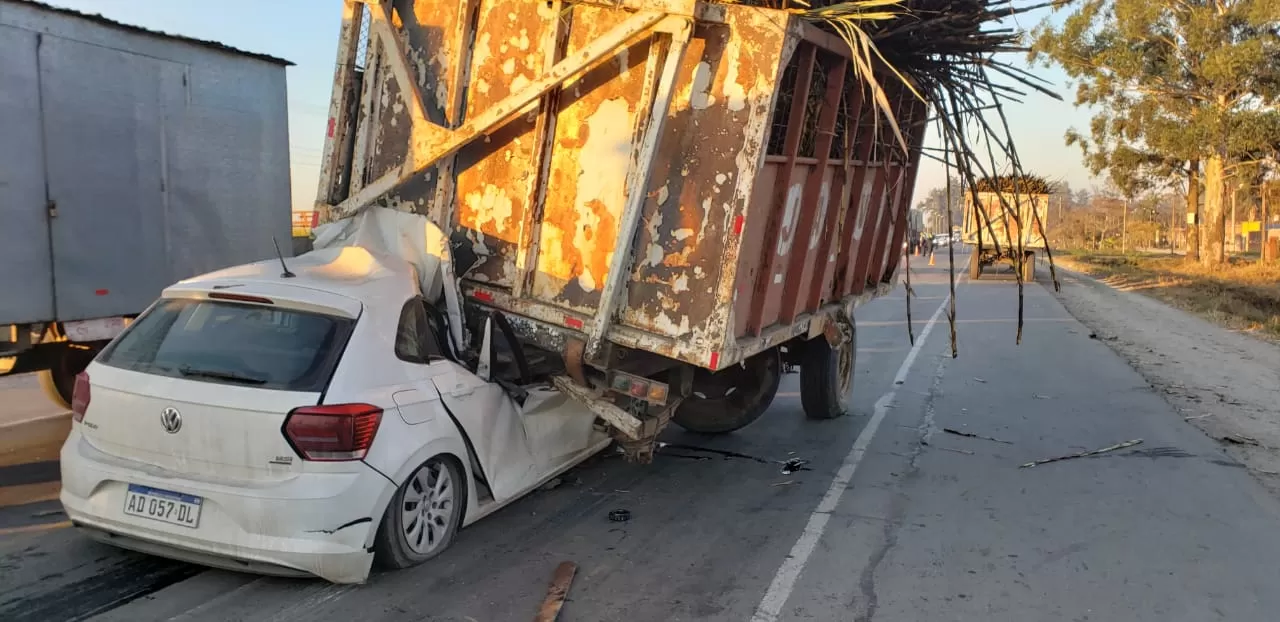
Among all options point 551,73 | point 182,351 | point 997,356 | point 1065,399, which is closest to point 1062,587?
point 551,73

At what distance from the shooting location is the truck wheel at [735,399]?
24.6 feet

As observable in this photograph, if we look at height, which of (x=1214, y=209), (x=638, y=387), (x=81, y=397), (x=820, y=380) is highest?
(x=1214, y=209)

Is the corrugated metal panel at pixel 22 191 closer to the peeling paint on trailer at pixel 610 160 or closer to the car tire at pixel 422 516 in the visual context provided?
the peeling paint on trailer at pixel 610 160

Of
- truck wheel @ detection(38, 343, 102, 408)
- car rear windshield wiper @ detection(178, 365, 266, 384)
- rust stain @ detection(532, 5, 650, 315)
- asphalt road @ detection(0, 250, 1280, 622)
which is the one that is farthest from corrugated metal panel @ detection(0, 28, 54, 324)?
rust stain @ detection(532, 5, 650, 315)

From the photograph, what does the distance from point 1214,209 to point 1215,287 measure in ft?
30.2

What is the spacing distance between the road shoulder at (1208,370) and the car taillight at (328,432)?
6089 millimetres

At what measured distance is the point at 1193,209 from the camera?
121 feet

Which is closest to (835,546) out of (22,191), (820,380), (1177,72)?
(820,380)

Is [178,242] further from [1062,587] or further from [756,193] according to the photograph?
[1062,587]

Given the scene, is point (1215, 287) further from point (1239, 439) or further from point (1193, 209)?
point (1239, 439)

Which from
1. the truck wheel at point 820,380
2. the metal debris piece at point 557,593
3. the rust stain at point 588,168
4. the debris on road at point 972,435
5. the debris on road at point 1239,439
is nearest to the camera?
the metal debris piece at point 557,593

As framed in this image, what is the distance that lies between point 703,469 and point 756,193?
2366 mm

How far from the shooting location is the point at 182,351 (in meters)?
4.23

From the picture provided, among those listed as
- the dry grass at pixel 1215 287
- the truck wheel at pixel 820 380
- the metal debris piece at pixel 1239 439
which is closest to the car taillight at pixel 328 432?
the truck wheel at pixel 820 380
